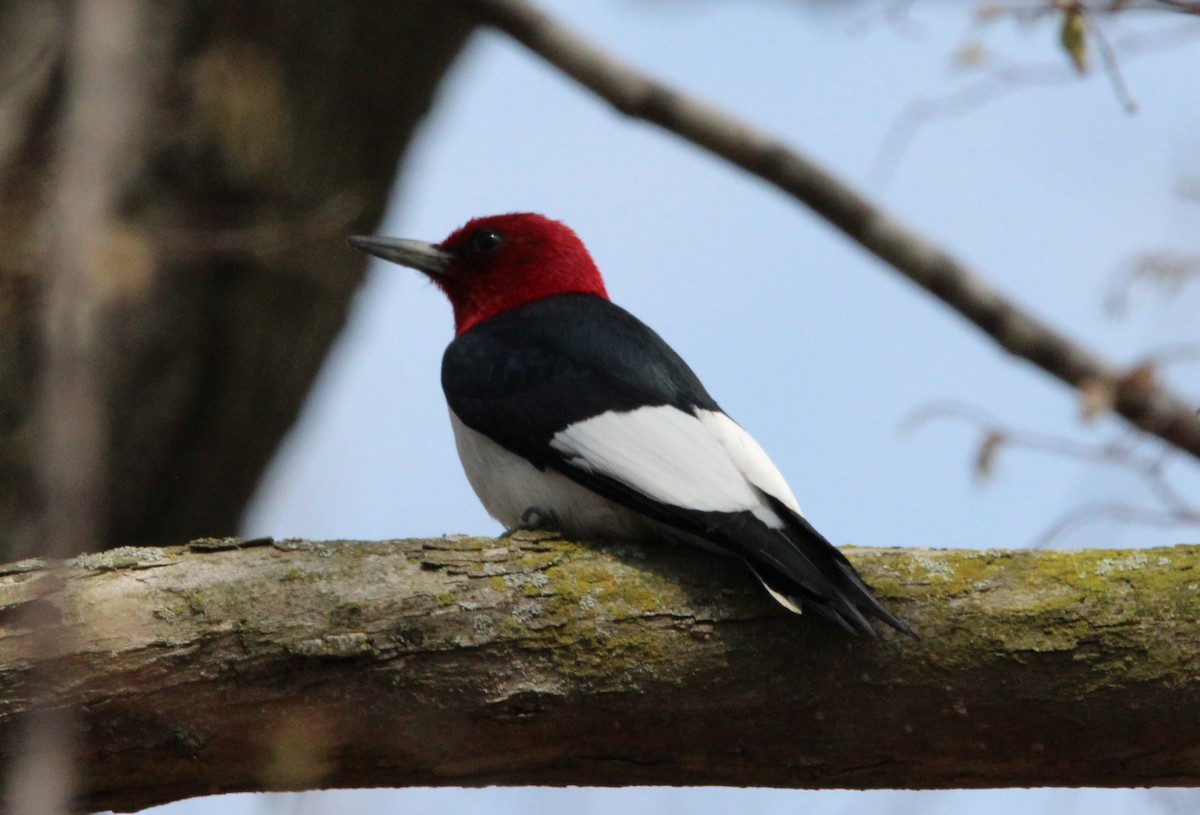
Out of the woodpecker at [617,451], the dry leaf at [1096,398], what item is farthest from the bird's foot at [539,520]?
the dry leaf at [1096,398]

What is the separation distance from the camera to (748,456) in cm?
339

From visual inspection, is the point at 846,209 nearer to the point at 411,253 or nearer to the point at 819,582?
the point at 411,253

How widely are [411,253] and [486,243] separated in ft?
0.84

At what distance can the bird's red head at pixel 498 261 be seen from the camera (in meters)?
4.77

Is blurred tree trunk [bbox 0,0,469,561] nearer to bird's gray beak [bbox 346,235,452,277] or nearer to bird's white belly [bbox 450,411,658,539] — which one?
bird's gray beak [bbox 346,235,452,277]

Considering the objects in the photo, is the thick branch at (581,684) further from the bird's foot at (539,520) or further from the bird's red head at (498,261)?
the bird's red head at (498,261)

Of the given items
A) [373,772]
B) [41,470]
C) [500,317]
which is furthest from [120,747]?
[500,317]

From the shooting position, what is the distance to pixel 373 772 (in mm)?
2807

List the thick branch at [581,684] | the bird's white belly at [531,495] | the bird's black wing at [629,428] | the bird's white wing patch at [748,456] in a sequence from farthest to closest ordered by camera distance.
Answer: the bird's white belly at [531,495] → the bird's white wing patch at [748,456] → the bird's black wing at [629,428] → the thick branch at [581,684]

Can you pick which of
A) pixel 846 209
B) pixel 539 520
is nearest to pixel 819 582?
pixel 539 520

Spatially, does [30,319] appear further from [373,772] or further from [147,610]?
[373,772]

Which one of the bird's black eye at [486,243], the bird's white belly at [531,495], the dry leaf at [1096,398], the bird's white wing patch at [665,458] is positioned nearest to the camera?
the bird's white wing patch at [665,458]

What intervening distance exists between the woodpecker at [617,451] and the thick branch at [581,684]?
0.13 metres

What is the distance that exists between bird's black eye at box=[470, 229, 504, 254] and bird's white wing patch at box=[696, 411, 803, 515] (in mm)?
1429
